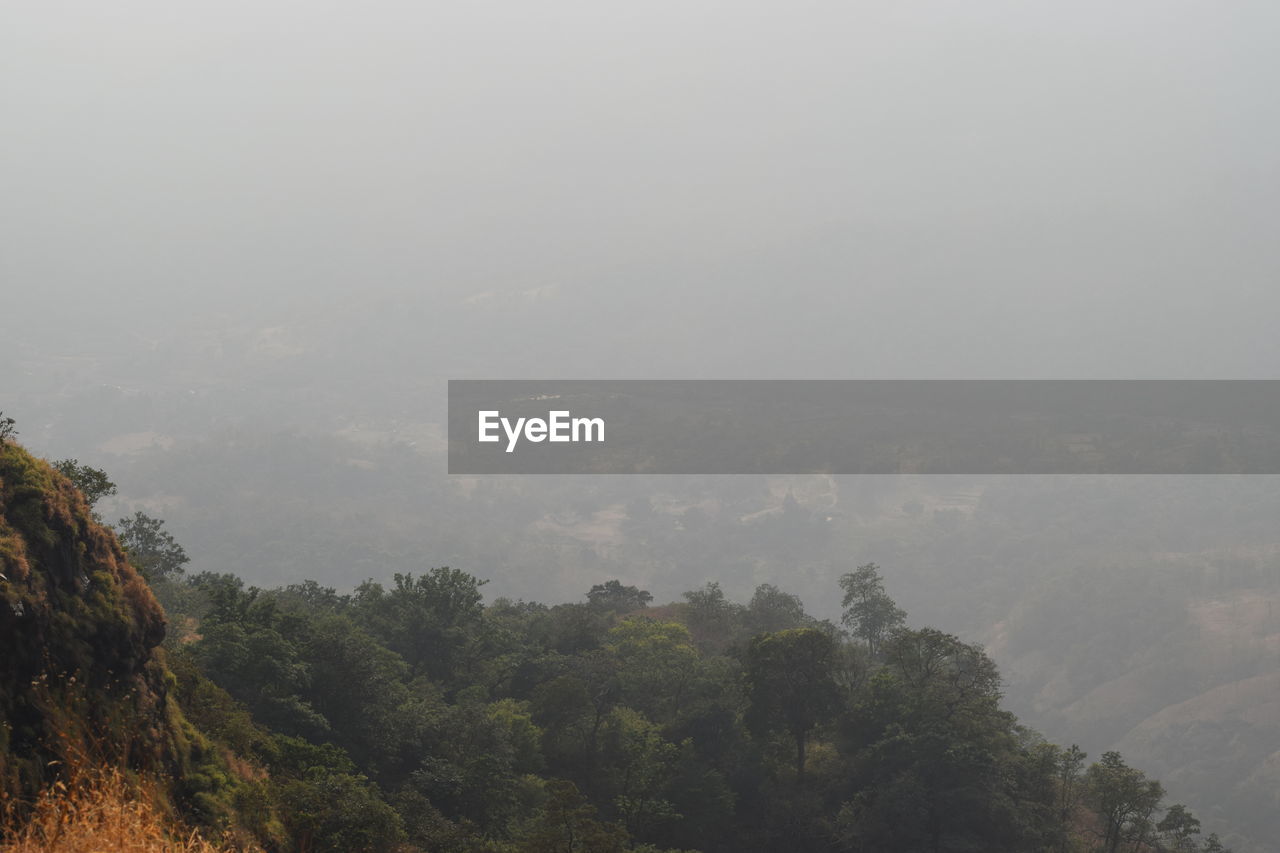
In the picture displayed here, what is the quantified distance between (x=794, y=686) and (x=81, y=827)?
1539 inches

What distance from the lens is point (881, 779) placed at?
44719 mm

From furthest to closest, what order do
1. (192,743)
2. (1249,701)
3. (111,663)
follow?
(1249,701), (192,743), (111,663)

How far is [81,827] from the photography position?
1187cm

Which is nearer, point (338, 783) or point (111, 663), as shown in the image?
point (111, 663)

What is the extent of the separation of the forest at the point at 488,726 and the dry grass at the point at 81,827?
13.4 inches

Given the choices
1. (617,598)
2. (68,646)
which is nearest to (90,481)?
(68,646)

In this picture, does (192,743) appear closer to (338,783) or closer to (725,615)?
(338,783)

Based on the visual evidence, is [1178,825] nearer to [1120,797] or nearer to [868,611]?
[1120,797]

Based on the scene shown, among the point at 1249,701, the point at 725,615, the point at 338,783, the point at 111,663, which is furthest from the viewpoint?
the point at 1249,701

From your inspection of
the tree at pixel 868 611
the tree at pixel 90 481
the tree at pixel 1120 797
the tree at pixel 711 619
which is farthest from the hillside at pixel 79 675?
the tree at pixel 868 611

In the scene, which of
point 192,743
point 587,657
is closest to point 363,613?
point 587,657

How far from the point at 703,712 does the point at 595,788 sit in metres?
7.42

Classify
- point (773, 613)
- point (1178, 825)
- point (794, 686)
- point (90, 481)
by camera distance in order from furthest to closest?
1. point (773, 613)
2. point (794, 686)
3. point (1178, 825)
4. point (90, 481)

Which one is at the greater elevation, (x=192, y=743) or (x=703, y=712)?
(x=192, y=743)
